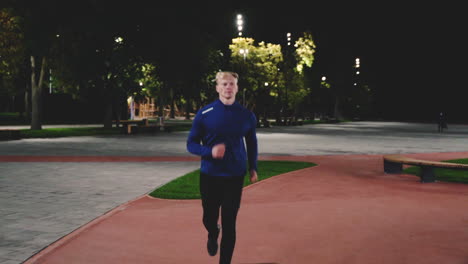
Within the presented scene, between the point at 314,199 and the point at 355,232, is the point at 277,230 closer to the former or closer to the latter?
the point at 355,232

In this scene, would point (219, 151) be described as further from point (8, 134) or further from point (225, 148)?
point (8, 134)

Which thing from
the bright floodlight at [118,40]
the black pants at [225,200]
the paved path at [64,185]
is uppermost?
the bright floodlight at [118,40]

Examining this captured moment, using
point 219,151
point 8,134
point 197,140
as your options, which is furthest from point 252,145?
point 8,134

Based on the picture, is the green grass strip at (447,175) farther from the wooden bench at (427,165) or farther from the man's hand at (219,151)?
the man's hand at (219,151)

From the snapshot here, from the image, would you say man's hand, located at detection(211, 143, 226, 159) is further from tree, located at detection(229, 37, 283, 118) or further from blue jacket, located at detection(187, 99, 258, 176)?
tree, located at detection(229, 37, 283, 118)

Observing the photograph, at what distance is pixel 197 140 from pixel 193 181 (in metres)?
7.22

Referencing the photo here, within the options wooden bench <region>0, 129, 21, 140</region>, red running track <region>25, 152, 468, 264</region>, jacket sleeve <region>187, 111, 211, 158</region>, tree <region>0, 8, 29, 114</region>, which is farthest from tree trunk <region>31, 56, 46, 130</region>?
jacket sleeve <region>187, 111, 211, 158</region>

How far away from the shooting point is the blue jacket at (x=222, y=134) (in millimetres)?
4824

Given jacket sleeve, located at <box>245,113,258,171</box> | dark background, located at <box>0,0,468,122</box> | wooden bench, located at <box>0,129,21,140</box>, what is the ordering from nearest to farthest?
jacket sleeve, located at <box>245,113,258,171</box>, wooden bench, located at <box>0,129,21,140</box>, dark background, located at <box>0,0,468,122</box>

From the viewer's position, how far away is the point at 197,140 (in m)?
4.99

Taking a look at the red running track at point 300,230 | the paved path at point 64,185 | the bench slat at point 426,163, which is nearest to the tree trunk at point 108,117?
the paved path at point 64,185

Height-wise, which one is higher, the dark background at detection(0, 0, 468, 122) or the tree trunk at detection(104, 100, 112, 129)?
the dark background at detection(0, 0, 468, 122)

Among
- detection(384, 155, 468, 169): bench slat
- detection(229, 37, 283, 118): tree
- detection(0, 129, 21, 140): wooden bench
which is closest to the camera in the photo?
detection(384, 155, 468, 169): bench slat

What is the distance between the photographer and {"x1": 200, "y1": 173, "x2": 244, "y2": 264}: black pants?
4.92 m
